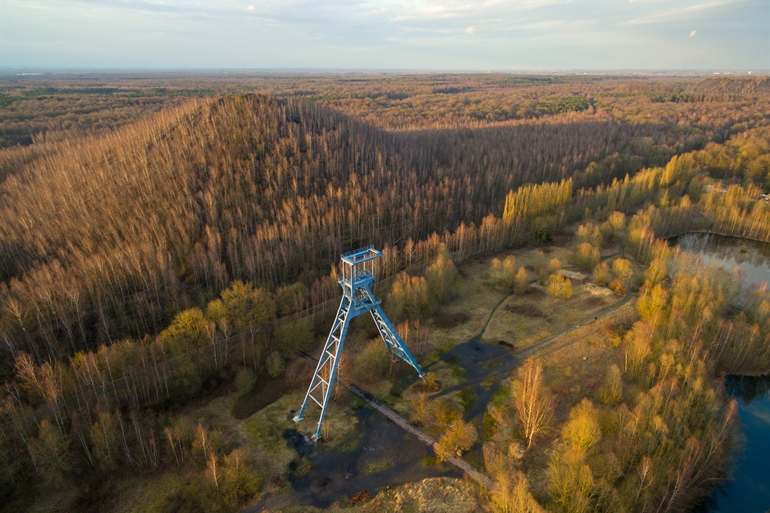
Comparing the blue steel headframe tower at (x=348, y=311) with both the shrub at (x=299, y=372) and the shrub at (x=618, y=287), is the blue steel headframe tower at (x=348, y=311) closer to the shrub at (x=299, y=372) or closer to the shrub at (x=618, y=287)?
the shrub at (x=299, y=372)

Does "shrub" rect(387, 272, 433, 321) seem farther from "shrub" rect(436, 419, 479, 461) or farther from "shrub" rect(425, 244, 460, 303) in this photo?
"shrub" rect(436, 419, 479, 461)

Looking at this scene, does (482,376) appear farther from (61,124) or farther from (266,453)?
(61,124)

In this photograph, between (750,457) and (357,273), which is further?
(357,273)

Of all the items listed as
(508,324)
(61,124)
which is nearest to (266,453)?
(508,324)

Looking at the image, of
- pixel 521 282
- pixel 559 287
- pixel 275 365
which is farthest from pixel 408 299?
pixel 559 287

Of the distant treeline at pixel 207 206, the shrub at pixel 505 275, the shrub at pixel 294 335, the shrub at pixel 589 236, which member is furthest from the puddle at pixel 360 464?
the shrub at pixel 589 236

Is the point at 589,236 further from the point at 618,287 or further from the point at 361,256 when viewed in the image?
the point at 361,256

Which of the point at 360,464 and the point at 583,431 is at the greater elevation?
the point at 583,431

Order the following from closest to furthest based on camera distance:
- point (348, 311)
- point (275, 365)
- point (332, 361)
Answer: point (348, 311)
point (332, 361)
point (275, 365)

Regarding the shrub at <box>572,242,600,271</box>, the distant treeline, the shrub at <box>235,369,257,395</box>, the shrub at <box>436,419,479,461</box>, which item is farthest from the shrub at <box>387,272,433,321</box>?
the shrub at <box>572,242,600,271</box>
